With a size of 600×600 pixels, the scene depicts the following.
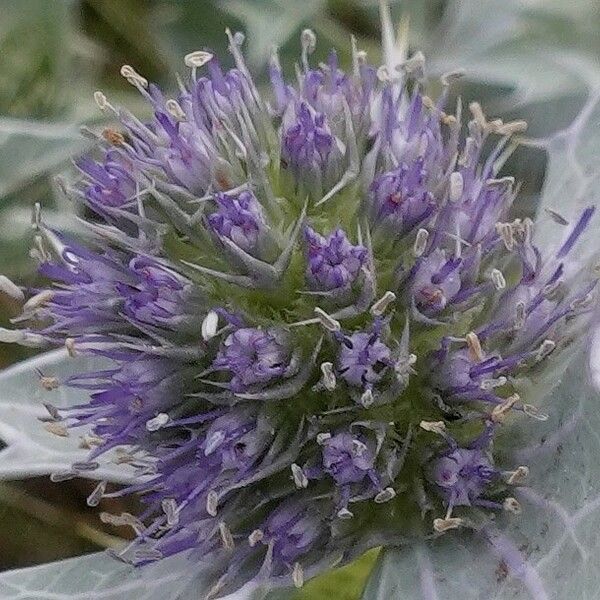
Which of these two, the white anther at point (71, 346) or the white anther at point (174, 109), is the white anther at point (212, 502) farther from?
the white anther at point (174, 109)

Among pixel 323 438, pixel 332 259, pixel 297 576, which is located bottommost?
pixel 297 576

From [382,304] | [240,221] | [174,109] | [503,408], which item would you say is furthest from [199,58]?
[503,408]

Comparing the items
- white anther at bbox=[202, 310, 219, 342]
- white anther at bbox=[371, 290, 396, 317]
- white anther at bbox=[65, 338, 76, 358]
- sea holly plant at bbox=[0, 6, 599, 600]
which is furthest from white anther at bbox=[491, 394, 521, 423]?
white anther at bbox=[65, 338, 76, 358]

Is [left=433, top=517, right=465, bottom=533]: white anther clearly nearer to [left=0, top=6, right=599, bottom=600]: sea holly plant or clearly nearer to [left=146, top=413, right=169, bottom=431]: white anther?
[left=0, top=6, right=599, bottom=600]: sea holly plant

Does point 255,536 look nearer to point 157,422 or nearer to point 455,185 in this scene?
point 157,422

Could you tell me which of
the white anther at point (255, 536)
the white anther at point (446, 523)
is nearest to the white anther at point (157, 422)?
the white anther at point (255, 536)

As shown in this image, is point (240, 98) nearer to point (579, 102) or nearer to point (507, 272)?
point (507, 272)
